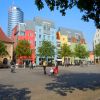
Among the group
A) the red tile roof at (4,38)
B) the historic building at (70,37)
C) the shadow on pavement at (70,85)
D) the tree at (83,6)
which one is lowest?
the shadow on pavement at (70,85)

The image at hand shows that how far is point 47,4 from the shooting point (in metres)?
16.3

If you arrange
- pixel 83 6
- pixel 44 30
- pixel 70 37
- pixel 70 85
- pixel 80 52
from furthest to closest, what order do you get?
pixel 70 37
pixel 80 52
pixel 44 30
pixel 70 85
pixel 83 6

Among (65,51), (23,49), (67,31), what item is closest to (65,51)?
(65,51)

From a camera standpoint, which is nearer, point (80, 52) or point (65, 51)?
point (65, 51)

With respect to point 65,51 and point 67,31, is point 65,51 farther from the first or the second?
point 67,31

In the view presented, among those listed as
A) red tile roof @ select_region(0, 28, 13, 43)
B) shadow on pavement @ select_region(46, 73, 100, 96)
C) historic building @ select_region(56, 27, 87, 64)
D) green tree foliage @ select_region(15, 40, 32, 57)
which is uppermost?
historic building @ select_region(56, 27, 87, 64)

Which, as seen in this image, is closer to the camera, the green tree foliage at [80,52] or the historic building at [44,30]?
the historic building at [44,30]

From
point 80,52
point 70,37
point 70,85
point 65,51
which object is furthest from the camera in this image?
point 70,37

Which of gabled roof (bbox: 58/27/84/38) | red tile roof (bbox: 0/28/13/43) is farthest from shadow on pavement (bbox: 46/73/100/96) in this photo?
gabled roof (bbox: 58/27/84/38)

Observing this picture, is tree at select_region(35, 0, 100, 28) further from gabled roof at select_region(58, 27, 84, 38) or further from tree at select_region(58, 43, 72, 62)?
gabled roof at select_region(58, 27, 84, 38)

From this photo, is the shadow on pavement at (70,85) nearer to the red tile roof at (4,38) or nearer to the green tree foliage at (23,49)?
the green tree foliage at (23,49)

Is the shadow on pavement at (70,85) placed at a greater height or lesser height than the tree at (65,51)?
lesser

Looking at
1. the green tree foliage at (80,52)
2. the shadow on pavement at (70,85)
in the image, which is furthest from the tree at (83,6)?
the green tree foliage at (80,52)

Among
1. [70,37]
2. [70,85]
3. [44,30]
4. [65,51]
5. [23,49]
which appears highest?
[44,30]
